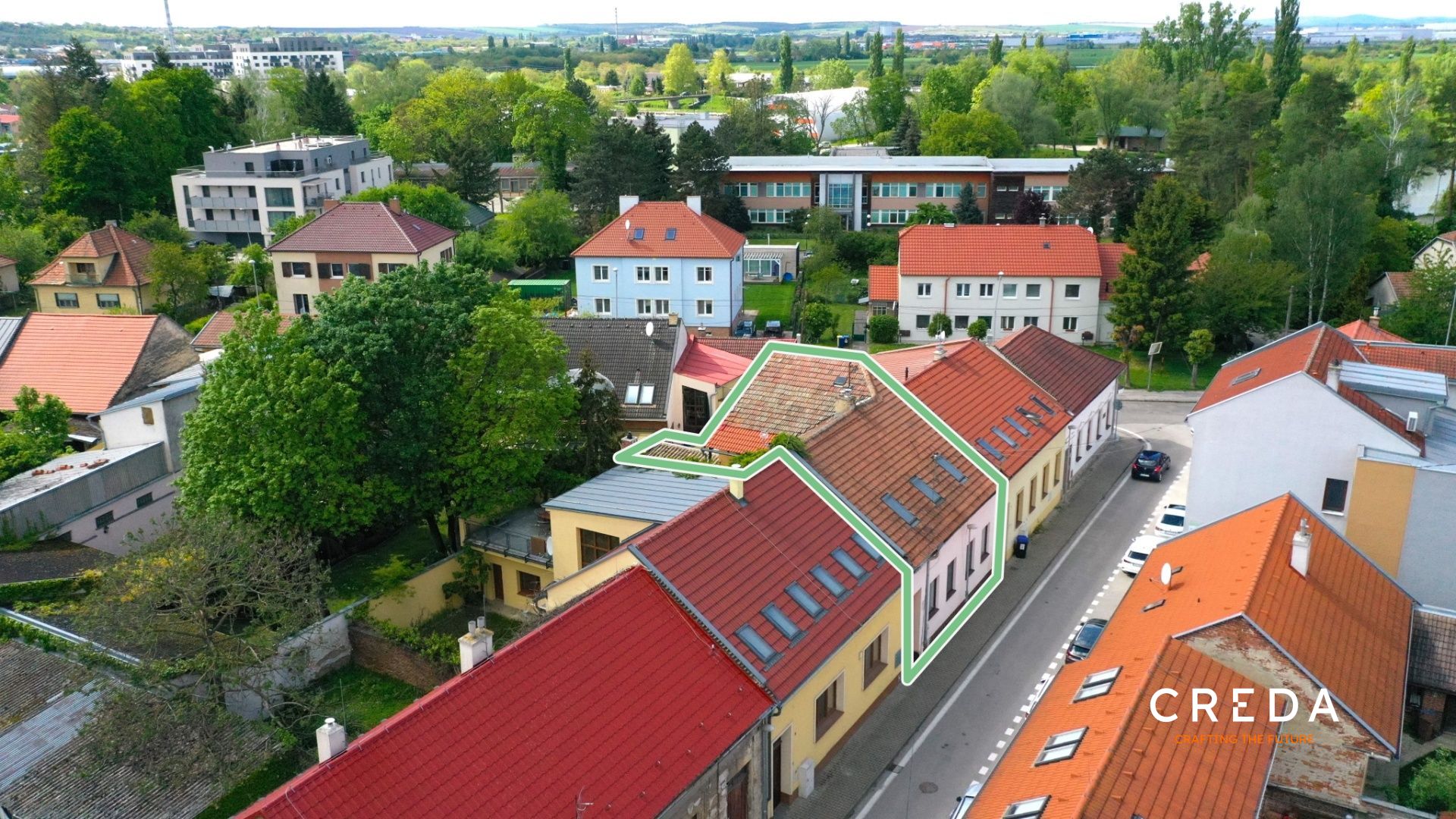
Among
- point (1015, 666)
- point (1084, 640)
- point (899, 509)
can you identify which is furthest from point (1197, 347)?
point (899, 509)

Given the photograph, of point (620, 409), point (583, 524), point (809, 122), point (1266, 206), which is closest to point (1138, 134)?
point (809, 122)

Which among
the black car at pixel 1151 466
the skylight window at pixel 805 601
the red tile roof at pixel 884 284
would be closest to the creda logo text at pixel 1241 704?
the skylight window at pixel 805 601

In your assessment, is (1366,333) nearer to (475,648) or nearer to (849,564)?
(849,564)

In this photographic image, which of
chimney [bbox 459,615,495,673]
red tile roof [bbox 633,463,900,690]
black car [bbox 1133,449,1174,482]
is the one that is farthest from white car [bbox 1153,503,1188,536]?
chimney [bbox 459,615,495,673]

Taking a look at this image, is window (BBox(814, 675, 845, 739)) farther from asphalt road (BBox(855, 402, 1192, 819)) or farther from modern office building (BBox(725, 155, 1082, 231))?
modern office building (BBox(725, 155, 1082, 231))

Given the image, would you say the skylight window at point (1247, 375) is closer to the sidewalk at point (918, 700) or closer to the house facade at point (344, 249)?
the sidewalk at point (918, 700)

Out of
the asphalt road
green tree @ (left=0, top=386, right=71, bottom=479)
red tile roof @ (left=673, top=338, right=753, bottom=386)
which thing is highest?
red tile roof @ (left=673, top=338, right=753, bottom=386)
